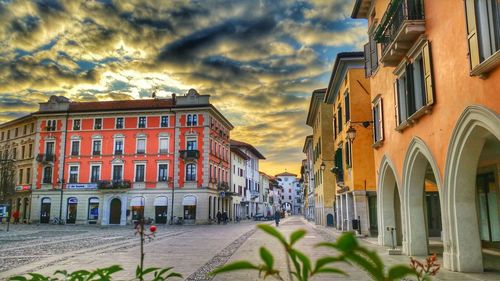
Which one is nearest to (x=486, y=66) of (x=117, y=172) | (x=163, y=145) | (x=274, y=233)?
(x=274, y=233)

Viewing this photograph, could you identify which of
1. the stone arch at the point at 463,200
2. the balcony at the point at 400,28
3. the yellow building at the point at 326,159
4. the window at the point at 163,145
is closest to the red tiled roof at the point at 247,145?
the window at the point at 163,145

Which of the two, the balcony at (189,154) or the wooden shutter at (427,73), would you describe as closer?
the wooden shutter at (427,73)

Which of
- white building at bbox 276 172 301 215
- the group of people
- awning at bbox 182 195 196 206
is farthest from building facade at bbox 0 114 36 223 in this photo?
white building at bbox 276 172 301 215

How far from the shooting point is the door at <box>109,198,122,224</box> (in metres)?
55.7

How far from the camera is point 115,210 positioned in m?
55.9

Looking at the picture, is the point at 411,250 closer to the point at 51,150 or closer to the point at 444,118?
the point at 444,118

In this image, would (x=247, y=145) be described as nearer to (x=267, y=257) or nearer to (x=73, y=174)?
(x=73, y=174)

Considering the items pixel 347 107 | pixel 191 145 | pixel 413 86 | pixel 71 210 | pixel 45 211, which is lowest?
pixel 45 211

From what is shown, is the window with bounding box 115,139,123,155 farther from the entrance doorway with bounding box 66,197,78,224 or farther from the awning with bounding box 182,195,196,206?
the awning with bounding box 182,195,196,206

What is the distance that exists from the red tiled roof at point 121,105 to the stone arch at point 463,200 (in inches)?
1865

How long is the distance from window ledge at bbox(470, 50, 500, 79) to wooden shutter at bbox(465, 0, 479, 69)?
0.23 m

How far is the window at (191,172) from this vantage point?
54719 millimetres

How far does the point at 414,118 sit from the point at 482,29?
17.4ft

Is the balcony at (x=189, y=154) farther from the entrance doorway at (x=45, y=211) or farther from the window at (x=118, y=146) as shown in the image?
the entrance doorway at (x=45, y=211)
